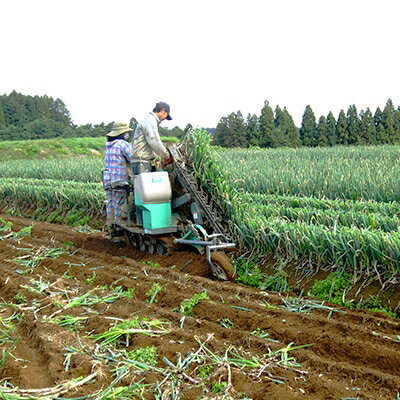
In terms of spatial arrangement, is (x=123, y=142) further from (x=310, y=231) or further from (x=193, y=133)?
(x=310, y=231)

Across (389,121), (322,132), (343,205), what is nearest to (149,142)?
(343,205)

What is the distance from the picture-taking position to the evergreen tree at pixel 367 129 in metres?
38.4

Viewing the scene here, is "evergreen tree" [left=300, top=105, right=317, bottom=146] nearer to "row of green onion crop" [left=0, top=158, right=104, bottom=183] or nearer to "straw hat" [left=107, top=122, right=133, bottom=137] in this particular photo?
"row of green onion crop" [left=0, top=158, right=104, bottom=183]

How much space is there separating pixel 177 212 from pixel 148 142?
1.07m

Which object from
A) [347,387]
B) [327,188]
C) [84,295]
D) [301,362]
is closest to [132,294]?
[84,295]

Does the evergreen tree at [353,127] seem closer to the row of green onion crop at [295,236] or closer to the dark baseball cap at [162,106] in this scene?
the row of green onion crop at [295,236]

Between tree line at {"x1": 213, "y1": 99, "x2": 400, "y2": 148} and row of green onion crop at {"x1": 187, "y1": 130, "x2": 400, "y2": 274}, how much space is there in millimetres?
31130

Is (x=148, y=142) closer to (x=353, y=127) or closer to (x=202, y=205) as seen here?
(x=202, y=205)

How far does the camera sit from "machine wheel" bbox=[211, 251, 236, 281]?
6.20 m

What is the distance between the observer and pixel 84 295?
5332 millimetres

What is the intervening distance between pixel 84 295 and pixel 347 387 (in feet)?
9.49

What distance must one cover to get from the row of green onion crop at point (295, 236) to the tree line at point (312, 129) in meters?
31.1

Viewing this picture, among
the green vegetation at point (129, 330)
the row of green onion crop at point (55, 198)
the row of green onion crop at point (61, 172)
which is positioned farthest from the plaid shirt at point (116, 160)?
the row of green onion crop at point (61, 172)

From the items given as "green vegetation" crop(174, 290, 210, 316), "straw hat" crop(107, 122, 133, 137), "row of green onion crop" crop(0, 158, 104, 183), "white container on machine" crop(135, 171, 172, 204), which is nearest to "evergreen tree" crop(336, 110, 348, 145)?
"row of green onion crop" crop(0, 158, 104, 183)
